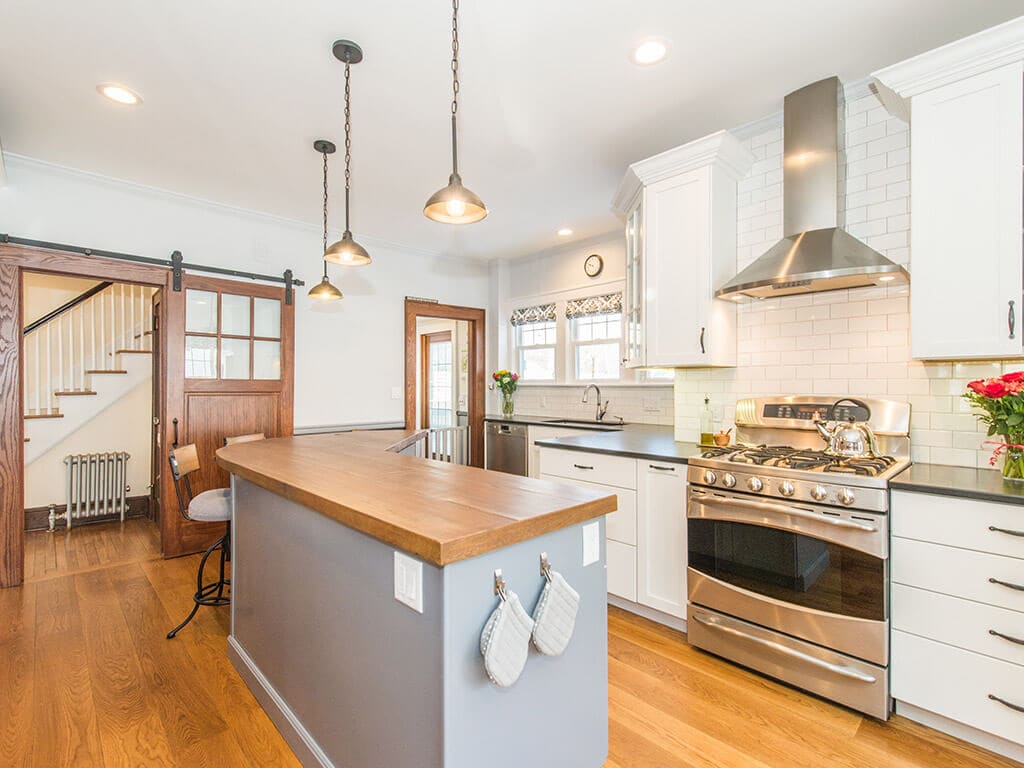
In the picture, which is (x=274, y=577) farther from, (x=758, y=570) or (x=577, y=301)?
(x=577, y=301)

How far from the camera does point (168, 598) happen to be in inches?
121

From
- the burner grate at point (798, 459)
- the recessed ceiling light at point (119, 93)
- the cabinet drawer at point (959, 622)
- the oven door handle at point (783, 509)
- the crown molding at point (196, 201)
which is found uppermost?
the recessed ceiling light at point (119, 93)

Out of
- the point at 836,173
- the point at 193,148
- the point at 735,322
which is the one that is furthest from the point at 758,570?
the point at 193,148

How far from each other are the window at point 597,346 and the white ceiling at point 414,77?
5.50ft

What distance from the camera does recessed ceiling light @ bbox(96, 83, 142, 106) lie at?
8.08ft

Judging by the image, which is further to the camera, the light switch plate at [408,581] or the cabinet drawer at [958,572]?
the cabinet drawer at [958,572]

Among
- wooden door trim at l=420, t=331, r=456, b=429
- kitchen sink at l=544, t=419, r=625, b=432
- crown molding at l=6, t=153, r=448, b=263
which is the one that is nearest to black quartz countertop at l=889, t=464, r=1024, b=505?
kitchen sink at l=544, t=419, r=625, b=432

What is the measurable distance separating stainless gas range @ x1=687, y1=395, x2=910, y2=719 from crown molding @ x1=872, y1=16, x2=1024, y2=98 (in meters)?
1.37

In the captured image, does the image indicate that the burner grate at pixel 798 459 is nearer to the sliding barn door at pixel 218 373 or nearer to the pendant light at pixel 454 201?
the pendant light at pixel 454 201

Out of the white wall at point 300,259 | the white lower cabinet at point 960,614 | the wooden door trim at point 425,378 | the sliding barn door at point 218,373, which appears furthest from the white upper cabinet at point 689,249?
the wooden door trim at point 425,378

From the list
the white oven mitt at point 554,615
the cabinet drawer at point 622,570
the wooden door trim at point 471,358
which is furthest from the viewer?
the wooden door trim at point 471,358

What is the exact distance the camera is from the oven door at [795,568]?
6.32 ft

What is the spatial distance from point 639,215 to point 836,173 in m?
1.10

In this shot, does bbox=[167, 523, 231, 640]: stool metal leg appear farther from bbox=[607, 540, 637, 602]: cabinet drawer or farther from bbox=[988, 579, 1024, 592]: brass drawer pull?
bbox=[988, 579, 1024, 592]: brass drawer pull
